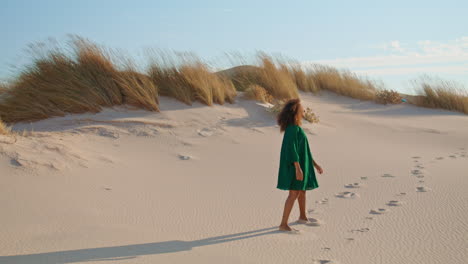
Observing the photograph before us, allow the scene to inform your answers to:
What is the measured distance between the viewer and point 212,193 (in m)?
5.82

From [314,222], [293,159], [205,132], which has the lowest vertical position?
[314,222]

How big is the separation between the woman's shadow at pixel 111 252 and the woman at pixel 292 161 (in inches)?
27.8

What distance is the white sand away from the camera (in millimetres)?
3975

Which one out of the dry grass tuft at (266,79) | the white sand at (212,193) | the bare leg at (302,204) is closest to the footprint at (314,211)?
the white sand at (212,193)

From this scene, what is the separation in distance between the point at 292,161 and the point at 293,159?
0.04 m

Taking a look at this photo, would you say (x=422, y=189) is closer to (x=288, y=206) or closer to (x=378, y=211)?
(x=378, y=211)

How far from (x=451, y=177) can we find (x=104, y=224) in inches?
198

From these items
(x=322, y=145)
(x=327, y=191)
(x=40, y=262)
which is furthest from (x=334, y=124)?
(x=40, y=262)

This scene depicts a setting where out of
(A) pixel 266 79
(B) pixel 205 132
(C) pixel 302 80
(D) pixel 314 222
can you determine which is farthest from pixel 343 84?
(D) pixel 314 222

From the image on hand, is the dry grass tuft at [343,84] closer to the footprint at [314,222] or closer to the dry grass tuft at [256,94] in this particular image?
the dry grass tuft at [256,94]

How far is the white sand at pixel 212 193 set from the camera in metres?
3.97

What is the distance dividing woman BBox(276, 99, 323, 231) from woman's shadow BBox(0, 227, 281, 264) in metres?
0.71

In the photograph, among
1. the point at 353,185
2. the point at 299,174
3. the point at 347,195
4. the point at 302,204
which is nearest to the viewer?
the point at 299,174

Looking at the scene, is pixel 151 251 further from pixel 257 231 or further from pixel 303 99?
pixel 303 99
